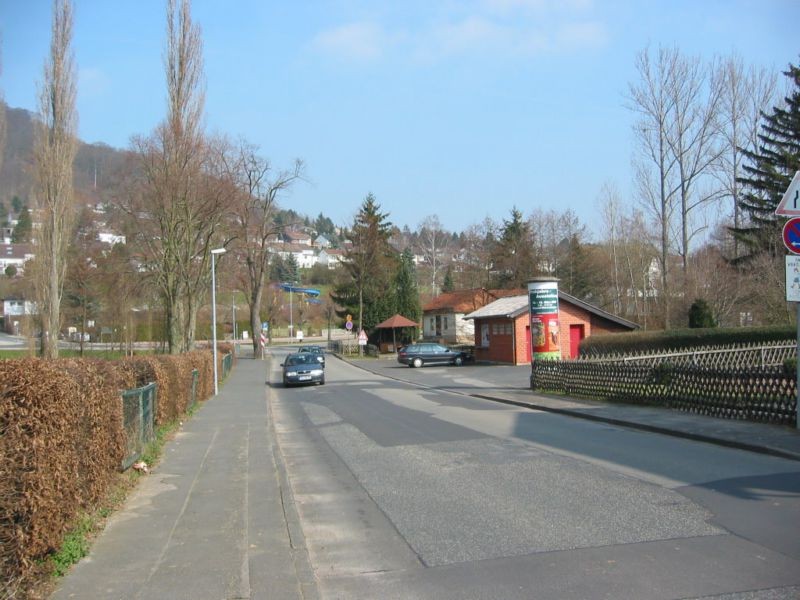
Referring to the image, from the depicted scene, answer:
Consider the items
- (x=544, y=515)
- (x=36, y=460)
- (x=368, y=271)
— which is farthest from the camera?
(x=368, y=271)

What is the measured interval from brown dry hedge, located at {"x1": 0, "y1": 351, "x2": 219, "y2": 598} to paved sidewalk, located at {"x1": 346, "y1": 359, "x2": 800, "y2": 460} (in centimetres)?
918

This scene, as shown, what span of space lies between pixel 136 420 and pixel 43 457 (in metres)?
5.30

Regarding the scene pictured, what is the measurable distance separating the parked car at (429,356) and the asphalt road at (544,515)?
32.5 meters

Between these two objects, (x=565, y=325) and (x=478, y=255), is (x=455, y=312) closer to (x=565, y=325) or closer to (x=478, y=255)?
(x=478, y=255)

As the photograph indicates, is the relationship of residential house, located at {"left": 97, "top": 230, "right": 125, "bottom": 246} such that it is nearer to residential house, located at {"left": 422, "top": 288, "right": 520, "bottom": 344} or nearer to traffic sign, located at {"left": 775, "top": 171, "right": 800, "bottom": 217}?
residential house, located at {"left": 422, "top": 288, "right": 520, "bottom": 344}

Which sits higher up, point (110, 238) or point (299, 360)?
point (110, 238)

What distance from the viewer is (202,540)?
6613 mm

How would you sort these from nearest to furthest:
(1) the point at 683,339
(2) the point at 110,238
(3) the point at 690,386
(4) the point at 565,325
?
(3) the point at 690,386
(1) the point at 683,339
(4) the point at 565,325
(2) the point at 110,238

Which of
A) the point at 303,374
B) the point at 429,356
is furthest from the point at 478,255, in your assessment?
the point at 303,374

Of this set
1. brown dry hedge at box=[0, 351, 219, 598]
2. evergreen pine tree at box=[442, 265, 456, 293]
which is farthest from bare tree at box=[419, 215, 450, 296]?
brown dry hedge at box=[0, 351, 219, 598]

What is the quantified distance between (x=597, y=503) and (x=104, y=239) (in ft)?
160

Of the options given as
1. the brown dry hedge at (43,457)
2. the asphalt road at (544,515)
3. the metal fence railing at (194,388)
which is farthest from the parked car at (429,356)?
the brown dry hedge at (43,457)

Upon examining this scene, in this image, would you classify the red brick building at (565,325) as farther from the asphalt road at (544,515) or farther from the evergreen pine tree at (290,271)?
the evergreen pine tree at (290,271)

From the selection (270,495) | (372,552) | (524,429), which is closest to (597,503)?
(372,552)
